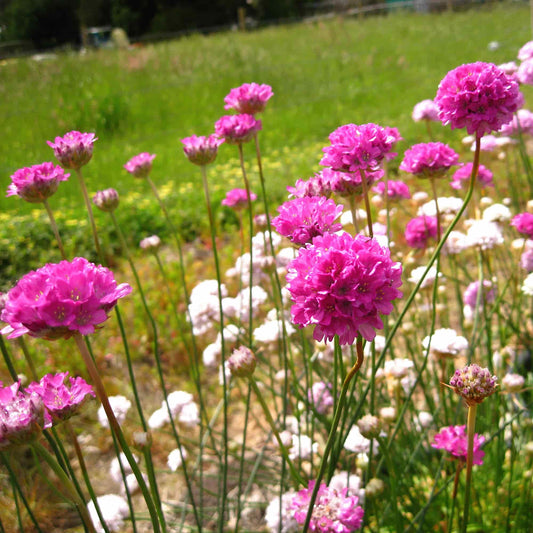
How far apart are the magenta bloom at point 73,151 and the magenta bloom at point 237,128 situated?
23cm

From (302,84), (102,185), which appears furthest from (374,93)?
(102,185)

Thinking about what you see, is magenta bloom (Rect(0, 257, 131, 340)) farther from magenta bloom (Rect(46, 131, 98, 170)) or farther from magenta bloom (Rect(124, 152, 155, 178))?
magenta bloom (Rect(124, 152, 155, 178))

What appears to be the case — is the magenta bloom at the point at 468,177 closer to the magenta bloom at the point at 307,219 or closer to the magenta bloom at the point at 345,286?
the magenta bloom at the point at 307,219

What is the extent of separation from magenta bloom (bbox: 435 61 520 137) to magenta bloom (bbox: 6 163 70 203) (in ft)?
2.01

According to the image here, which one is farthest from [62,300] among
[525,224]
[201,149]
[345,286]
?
[525,224]

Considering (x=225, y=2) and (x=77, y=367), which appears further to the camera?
(x=225, y=2)

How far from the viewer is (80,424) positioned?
6.28ft

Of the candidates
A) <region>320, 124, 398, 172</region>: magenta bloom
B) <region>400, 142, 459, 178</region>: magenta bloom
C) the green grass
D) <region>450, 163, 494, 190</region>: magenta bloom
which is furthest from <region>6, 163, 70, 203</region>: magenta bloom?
the green grass

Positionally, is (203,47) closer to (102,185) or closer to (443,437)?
(102,185)

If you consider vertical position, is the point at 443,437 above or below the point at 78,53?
below

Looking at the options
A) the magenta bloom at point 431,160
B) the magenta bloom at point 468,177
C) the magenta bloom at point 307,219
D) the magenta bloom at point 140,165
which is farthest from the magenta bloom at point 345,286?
the magenta bloom at point 468,177

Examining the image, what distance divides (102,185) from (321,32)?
19.9ft

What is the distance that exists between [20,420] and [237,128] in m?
0.62

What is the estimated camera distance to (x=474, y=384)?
631mm
